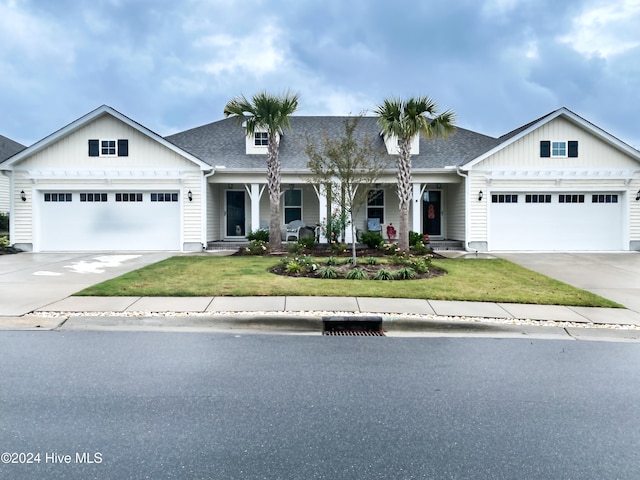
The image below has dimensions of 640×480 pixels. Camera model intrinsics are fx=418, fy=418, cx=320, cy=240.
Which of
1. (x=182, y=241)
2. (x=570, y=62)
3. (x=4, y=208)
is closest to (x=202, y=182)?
→ (x=182, y=241)

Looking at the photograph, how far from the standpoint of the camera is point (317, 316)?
22.4ft

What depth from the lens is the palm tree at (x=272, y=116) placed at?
15.1 meters

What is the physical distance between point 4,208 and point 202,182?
1985 centimetres

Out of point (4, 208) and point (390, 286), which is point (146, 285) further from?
point (4, 208)

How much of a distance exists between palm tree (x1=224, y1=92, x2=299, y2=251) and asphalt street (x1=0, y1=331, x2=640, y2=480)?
10343 mm

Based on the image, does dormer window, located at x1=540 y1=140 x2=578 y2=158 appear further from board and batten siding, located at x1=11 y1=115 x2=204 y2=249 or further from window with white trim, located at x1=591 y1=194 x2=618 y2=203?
board and batten siding, located at x1=11 y1=115 x2=204 y2=249

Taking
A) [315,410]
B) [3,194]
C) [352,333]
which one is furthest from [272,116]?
[3,194]

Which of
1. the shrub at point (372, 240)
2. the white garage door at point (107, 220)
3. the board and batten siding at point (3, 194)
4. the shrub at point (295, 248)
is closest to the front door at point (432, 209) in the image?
the shrub at point (372, 240)

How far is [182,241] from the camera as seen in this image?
1736 centimetres

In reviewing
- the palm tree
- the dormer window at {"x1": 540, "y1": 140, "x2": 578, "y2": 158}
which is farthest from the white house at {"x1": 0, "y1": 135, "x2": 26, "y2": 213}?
the dormer window at {"x1": 540, "y1": 140, "x2": 578, "y2": 158}

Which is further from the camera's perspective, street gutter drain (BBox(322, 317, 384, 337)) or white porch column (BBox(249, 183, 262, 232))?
white porch column (BBox(249, 183, 262, 232))

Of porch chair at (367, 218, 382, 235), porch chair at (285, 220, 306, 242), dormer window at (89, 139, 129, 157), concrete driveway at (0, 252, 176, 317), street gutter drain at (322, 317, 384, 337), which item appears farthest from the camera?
porch chair at (367, 218, 382, 235)

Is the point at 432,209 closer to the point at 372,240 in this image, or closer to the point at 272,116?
the point at 372,240

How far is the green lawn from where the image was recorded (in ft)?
27.6
